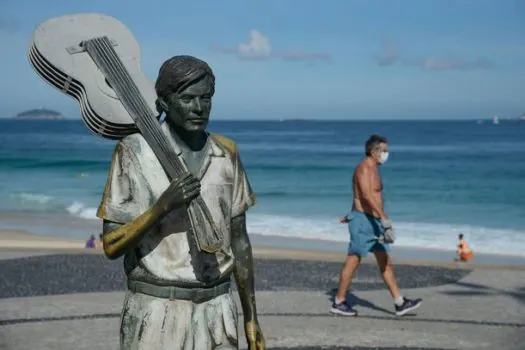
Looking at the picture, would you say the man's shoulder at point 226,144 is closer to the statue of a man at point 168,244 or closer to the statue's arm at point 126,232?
the statue of a man at point 168,244

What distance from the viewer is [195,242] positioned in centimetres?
390

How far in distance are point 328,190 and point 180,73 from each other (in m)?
41.5

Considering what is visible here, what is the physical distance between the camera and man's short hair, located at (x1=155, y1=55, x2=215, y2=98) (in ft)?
12.8

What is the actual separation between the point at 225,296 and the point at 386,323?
6.23 meters

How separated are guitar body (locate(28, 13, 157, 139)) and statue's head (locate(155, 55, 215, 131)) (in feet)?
0.42

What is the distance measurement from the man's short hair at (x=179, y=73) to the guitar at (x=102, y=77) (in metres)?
0.10

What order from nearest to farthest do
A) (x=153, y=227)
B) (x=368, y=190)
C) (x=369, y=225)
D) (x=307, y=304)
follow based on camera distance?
(x=153, y=227)
(x=368, y=190)
(x=369, y=225)
(x=307, y=304)

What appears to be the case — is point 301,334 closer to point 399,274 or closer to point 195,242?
point 399,274

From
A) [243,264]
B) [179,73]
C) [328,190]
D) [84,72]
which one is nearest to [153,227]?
[243,264]

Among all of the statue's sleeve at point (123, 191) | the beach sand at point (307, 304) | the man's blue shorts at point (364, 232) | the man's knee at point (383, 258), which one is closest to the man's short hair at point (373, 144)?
the man's blue shorts at point (364, 232)

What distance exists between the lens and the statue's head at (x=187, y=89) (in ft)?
12.8

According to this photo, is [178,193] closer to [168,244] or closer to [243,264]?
[168,244]

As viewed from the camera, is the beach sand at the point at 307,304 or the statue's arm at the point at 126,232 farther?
the beach sand at the point at 307,304

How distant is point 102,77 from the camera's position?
409cm
